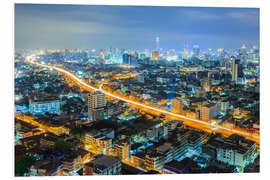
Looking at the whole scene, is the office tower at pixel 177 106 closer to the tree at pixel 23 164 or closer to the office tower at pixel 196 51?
the office tower at pixel 196 51

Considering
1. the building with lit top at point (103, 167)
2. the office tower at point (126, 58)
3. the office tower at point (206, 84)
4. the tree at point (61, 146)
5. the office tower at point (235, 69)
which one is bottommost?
the building with lit top at point (103, 167)

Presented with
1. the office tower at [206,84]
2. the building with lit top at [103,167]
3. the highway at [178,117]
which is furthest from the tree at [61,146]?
the office tower at [206,84]

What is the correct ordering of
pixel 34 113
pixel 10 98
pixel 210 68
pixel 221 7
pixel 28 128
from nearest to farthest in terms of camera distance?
pixel 10 98 → pixel 221 7 → pixel 28 128 → pixel 34 113 → pixel 210 68

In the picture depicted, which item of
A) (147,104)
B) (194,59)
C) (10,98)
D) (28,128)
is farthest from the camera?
(147,104)

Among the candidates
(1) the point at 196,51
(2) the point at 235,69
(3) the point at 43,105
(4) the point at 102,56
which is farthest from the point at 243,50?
(3) the point at 43,105

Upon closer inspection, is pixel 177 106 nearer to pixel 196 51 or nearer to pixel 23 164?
pixel 196 51
